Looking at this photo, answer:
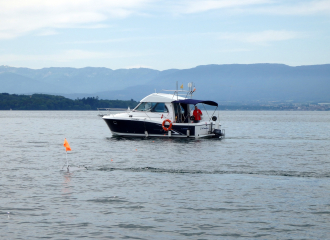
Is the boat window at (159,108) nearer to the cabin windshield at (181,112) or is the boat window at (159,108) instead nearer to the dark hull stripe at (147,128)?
the cabin windshield at (181,112)

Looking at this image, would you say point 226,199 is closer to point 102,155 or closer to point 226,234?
point 226,234

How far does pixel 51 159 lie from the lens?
26.4 m

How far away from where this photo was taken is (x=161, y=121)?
124ft

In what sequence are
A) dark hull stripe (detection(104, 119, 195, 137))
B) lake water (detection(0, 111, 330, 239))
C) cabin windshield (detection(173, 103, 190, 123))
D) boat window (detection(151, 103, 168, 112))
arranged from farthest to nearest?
cabin windshield (detection(173, 103, 190, 123)), boat window (detection(151, 103, 168, 112)), dark hull stripe (detection(104, 119, 195, 137)), lake water (detection(0, 111, 330, 239))

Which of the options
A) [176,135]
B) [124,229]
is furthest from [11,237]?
[176,135]

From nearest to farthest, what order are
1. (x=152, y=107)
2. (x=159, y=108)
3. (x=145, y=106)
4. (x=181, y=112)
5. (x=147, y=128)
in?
(x=147, y=128) < (x=159, y=108) < (x=152, y=107) < (x=145, y=106) < (x=181, y=112)

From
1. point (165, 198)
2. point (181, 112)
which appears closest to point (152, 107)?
point (181, 112)

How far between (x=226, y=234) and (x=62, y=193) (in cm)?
653

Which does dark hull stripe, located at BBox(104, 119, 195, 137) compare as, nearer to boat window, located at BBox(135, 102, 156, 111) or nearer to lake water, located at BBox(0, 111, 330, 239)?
boat window, located at BBox(135, 102, 156, 111)

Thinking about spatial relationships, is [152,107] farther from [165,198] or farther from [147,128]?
[165,198]

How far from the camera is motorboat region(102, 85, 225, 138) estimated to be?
37.9 meters

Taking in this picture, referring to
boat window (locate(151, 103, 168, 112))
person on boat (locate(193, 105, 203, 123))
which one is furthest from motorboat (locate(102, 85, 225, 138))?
person on boat (locate(193, 105, 203, 123))

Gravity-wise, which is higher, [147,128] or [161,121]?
[161,121]

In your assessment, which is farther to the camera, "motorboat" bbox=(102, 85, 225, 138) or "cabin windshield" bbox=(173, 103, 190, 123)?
"cabin windshield" bbox=(173, 103, 190, 123)
